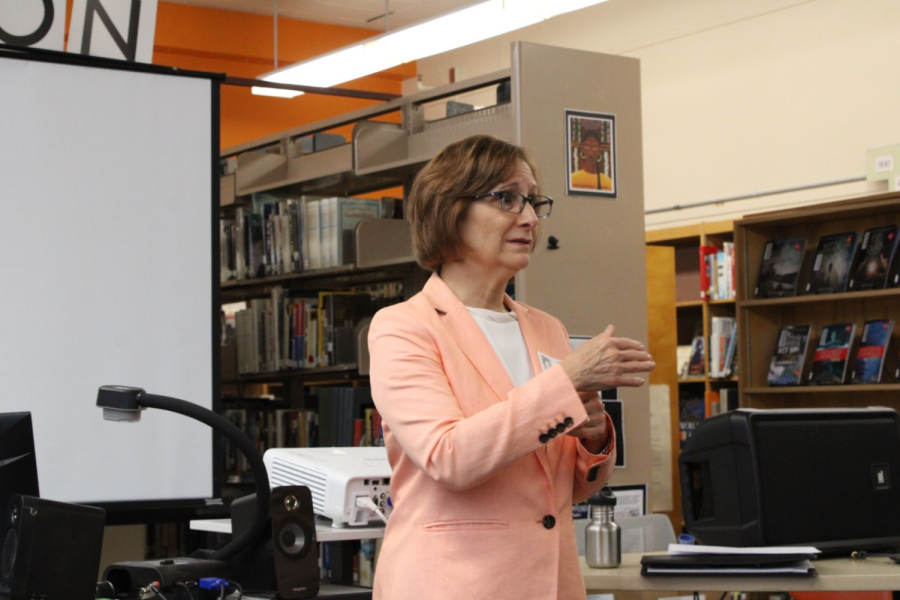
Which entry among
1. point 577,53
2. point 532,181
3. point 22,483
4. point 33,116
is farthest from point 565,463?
point 577,53

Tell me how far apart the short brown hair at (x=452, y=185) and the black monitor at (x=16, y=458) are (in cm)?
73

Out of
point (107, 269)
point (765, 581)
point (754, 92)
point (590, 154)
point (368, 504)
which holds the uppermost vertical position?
point (754, 92)

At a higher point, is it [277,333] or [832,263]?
[832,263]

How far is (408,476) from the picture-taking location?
1.66 m

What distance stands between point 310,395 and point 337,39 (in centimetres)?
460

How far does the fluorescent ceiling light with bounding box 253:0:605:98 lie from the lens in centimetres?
596

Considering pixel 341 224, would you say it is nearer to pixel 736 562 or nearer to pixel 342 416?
pixel 342 416

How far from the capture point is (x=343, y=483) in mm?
2264

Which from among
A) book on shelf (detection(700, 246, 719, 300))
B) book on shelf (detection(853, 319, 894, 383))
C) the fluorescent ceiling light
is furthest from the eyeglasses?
book on shelf (detection(700, 246, 719, 300))

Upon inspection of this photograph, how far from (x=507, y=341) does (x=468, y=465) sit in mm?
327

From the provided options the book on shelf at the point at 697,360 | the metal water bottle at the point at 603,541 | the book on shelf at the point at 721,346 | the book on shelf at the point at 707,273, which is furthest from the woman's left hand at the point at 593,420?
the book on shelf at the point at 697,360

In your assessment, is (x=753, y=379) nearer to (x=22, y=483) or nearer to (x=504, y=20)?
(x=504, y=20)

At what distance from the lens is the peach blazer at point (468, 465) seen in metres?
1.52

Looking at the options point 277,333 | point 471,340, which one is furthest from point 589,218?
point 471,340
